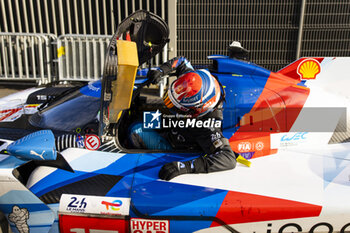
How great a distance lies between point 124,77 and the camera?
7.38ft

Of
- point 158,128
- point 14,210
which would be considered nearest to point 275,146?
point 158,128

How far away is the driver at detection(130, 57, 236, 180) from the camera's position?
239 cm

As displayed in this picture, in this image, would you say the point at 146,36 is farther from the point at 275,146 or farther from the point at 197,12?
the point at 197,12

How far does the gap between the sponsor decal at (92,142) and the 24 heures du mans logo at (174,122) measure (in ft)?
1.61

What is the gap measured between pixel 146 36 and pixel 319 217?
2217 mm

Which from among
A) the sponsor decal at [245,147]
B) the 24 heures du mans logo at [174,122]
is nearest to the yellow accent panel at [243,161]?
the sponsor decal at [245,147]

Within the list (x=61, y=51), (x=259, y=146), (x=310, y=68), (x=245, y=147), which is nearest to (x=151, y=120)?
(x=245, y=147)

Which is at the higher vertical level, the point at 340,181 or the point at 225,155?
the point at 225,155

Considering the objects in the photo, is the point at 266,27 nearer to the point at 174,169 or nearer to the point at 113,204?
the point at 174,169

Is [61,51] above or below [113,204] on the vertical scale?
above

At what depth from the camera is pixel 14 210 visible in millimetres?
2199

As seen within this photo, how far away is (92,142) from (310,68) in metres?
2.54

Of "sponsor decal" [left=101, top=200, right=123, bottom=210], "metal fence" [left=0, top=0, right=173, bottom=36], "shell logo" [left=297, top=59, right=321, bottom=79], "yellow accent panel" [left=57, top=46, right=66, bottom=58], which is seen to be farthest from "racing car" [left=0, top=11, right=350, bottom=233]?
"metal fence" [left=0, top=0, right=173, bottom=36]

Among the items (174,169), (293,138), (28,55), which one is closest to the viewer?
(174,169)
